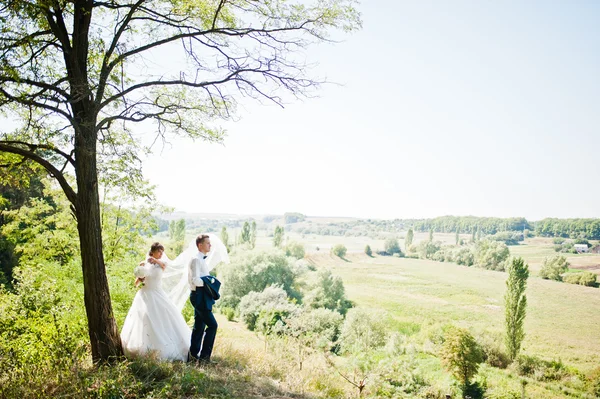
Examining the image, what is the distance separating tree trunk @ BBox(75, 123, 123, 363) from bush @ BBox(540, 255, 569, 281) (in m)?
20.9

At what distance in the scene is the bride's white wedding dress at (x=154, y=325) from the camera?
429cm

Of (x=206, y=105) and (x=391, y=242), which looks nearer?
(x=206, y=105)

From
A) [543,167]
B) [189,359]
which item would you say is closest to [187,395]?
[189,359]

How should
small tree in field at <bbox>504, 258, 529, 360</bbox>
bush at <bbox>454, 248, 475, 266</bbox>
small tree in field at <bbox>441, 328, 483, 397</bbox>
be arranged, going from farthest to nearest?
1. bush at <bbox>454, 248, 475, 266</bbox>
2. small tree in field at <bbox>504, 258, 529, 360</bbox>
3. small tree in field at <bbox>441, 328, 483, 397</bbox>

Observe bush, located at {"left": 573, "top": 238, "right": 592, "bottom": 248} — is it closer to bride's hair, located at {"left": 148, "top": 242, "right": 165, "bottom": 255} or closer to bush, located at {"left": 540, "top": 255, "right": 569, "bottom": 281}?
bush, located at {"left": 540, "top": 255, "right": 569, "bottom": 281}

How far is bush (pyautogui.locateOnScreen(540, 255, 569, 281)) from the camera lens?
18531 mm

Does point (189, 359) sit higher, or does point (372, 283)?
point (189, 359)

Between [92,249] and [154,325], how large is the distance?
3.72 feet

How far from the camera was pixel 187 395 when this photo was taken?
338cm

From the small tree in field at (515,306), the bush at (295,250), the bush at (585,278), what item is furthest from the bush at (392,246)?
the bush at (585,278)

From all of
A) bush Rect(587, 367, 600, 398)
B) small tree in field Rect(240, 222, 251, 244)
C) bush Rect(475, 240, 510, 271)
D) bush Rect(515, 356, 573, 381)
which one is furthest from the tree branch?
small tree in field Rect(240, 222, 251, 244)

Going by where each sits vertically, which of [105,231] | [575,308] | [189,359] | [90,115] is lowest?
[575,308]

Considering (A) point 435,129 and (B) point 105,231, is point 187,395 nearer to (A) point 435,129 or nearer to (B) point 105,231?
(B) point 105,231

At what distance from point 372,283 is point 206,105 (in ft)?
98.3
